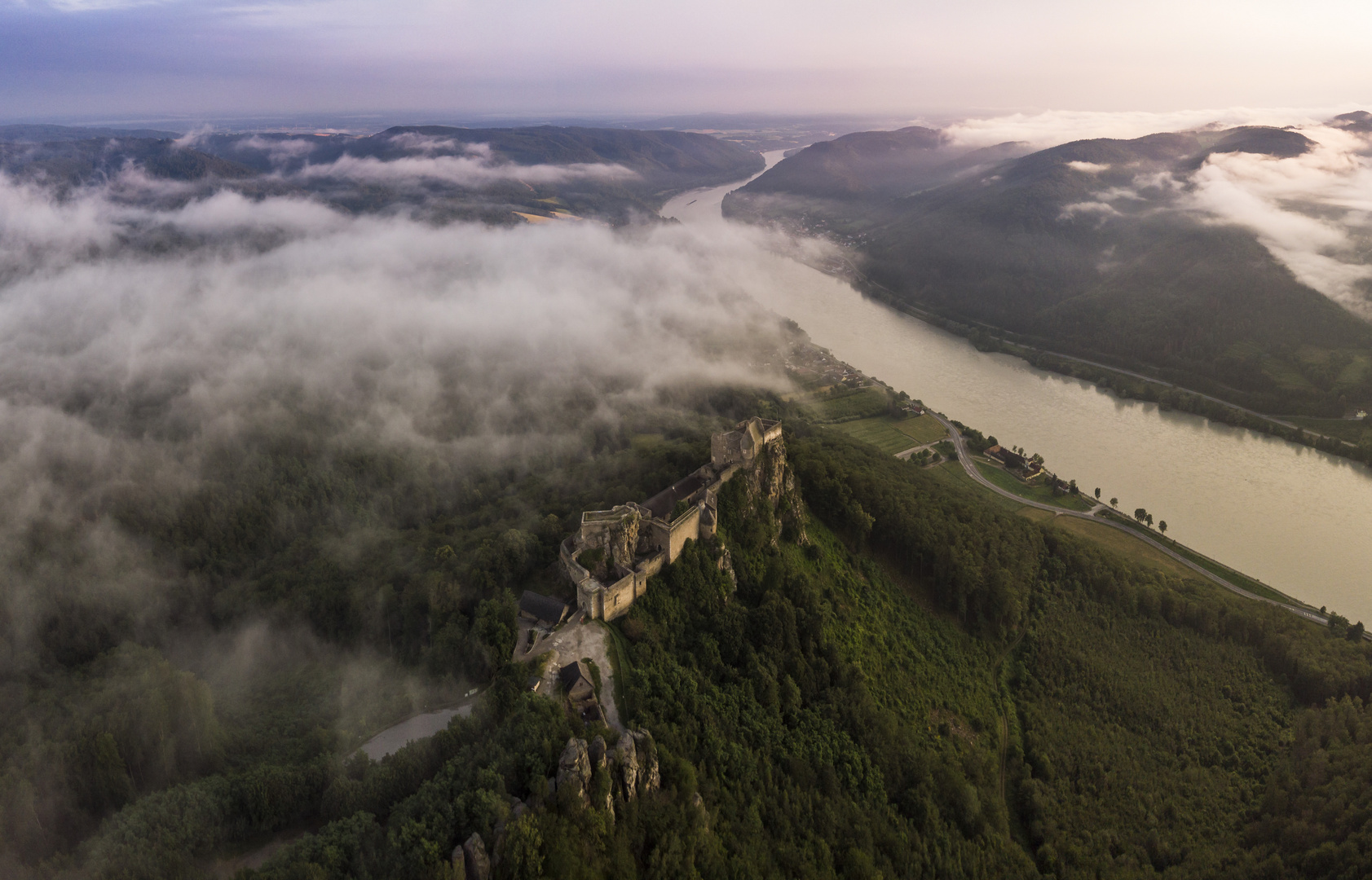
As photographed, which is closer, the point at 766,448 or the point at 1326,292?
the point at 766,448

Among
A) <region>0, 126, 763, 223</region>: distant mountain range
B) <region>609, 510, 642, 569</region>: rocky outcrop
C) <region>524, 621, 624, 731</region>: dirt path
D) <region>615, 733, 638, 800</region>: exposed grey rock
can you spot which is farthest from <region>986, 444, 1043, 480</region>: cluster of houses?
<region>0, 126, 763, 223</region>: distant mountain range

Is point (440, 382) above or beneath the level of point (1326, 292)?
beneath

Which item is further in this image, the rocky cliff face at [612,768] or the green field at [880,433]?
the green field at [880,433]

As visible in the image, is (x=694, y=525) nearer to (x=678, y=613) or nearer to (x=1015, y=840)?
(x=678, y=613)

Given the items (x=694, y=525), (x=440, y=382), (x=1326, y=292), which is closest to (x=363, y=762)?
(x=694, y=525)

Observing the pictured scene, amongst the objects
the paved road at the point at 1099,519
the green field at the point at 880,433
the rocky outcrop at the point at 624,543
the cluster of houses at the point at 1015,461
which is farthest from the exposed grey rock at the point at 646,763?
the cluster of houses at the point at 1015,461

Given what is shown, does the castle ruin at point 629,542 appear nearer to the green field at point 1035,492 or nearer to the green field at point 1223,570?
the green field at point 1035,492

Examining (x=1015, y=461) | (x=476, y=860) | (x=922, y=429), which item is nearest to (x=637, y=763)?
(x=476, y=860)
